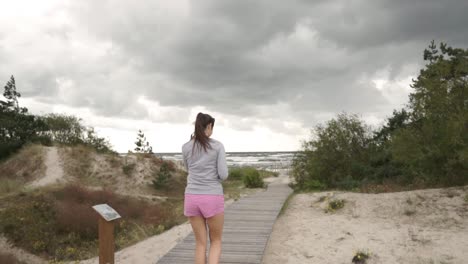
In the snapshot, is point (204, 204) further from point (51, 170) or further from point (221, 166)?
point (51, 170)

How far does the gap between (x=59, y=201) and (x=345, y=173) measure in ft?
39.9

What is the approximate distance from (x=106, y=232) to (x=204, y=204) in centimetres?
178

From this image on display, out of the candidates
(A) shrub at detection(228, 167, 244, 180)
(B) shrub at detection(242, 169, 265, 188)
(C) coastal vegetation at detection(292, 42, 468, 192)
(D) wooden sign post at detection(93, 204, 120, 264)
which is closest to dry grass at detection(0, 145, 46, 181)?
(B) shrub at detection(242, 169, 265, 188)

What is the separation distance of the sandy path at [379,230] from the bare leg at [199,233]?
9.38 ft

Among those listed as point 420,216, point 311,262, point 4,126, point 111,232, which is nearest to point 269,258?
point 311,262

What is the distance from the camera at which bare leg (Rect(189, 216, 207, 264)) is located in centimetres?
465

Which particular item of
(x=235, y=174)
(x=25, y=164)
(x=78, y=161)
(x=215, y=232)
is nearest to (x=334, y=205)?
(x=215, y=232)

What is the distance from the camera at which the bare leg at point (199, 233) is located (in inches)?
183

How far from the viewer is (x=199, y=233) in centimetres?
471

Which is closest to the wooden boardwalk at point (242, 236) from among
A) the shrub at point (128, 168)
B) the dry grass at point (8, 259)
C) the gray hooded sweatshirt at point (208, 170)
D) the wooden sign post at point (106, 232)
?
the wooden sign post at point (106, 232)

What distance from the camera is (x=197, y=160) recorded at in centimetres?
456

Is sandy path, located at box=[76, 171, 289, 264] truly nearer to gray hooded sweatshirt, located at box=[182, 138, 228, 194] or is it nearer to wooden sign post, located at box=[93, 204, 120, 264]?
wooden sign post, located at box=[93, 204, 120, 264]

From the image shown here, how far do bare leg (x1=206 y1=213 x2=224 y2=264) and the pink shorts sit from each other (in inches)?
3.9

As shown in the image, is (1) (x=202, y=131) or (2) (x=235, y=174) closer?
(1) (x=202, y=131)
